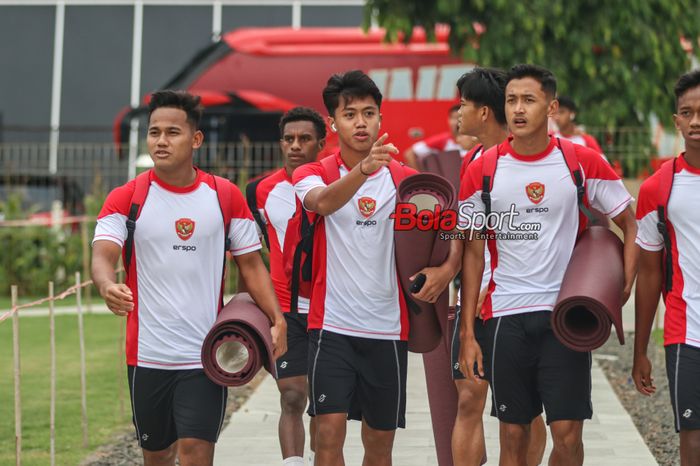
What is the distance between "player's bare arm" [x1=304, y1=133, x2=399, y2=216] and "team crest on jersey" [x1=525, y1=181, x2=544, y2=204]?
0.68 m

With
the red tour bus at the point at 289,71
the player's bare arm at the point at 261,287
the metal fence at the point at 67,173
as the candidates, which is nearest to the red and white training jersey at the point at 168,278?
the player's bare arm at the point at 261,287

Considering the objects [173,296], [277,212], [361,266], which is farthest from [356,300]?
[277,212]

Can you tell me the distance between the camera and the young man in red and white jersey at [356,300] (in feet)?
20.9

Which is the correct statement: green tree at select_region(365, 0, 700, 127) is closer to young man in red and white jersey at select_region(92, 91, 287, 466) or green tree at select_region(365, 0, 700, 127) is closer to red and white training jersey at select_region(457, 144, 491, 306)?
red and white training jersey at select_region(457, 144, 491, 306)

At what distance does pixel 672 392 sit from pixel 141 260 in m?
2.41

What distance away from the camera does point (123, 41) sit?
1267 inches

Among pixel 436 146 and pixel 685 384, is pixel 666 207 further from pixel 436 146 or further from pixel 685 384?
pixel 436 146

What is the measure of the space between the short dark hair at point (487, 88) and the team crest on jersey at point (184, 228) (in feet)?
6.15

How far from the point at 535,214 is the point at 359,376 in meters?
1.11

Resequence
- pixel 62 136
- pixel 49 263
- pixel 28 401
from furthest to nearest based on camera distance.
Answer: pixel 62 136, pixel 49 263, pixel 28 401

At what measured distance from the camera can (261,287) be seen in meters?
6.35

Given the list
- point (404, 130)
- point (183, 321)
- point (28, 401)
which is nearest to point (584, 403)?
point (183, 321)

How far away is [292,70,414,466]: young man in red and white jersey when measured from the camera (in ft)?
20.9

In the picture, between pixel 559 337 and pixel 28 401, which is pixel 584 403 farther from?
pixel 28 401
